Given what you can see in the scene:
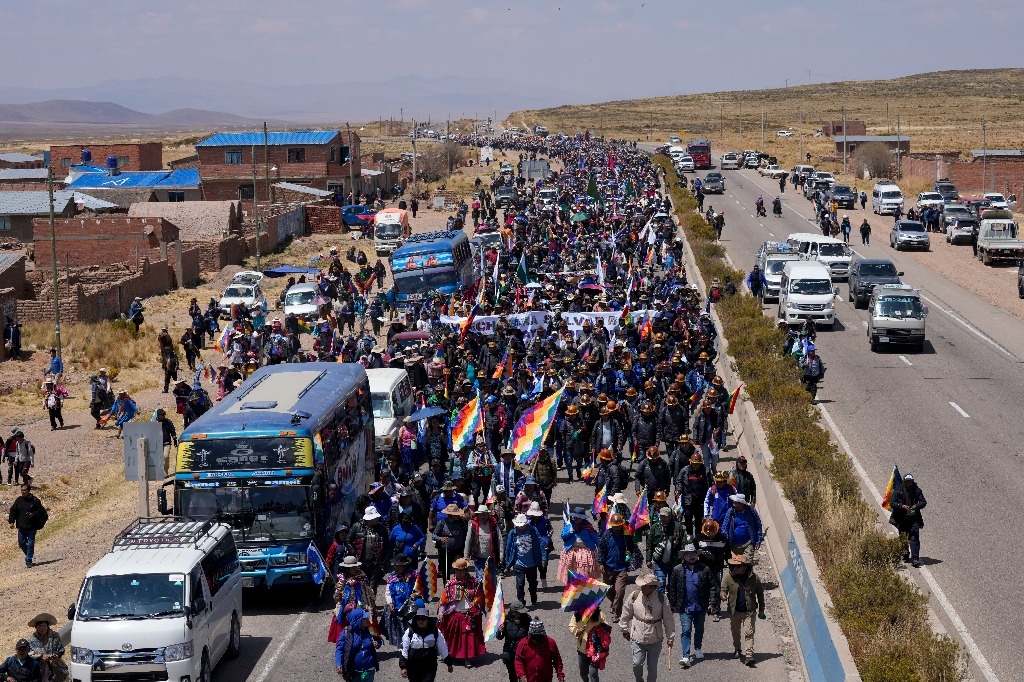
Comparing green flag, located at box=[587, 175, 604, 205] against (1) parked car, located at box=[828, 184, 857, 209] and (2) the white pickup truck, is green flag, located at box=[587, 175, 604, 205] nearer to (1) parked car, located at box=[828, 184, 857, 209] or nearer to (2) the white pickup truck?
(1) parked car, located at box=[828, 184, 857, 209]

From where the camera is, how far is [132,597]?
1378 centimetres

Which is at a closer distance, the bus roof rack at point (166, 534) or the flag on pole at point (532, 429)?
the bus roof rack at point (166, 534)

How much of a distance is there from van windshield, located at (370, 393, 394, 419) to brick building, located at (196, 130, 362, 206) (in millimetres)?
62172

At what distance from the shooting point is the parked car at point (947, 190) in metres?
75.8

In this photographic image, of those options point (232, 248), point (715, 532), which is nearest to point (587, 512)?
point (715, 532)

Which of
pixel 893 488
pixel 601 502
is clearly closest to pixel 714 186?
pixel 893 488

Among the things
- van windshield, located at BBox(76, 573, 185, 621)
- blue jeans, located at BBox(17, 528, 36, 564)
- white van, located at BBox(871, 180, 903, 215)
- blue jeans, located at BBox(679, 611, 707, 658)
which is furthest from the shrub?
white van, located at BBox(871, 180, 903, 215)

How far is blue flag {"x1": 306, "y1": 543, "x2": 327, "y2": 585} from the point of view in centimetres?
1678

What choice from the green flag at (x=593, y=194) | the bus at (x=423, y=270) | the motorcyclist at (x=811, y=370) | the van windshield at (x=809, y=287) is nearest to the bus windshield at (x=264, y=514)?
the motorcyclist at (x=811, y=370)

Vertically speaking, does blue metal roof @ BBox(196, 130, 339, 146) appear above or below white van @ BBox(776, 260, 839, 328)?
above

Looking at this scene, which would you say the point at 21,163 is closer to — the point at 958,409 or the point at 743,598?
the point at 958,409

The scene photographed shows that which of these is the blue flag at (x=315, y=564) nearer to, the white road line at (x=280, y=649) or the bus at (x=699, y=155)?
the white road line at (x=280, y=649)

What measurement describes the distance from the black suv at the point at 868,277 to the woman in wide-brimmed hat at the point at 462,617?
30.9 meters

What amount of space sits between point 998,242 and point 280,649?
153 feet
